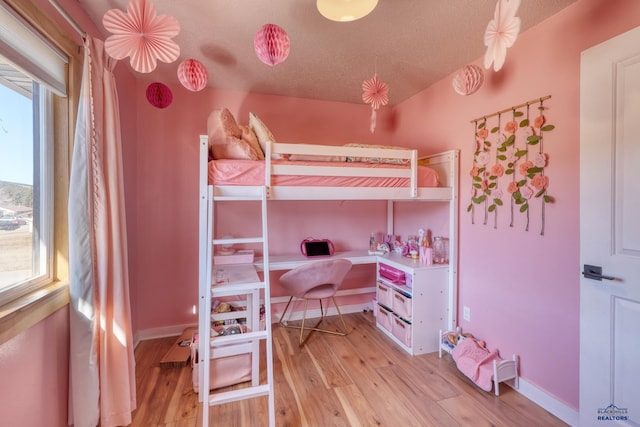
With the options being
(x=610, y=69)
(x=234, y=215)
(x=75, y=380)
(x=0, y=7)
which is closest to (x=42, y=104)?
(x=0, y=7)

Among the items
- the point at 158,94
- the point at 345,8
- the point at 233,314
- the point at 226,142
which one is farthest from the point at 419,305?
the point at 158,94

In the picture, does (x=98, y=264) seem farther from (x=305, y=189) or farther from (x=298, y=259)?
(x=298, y=259)

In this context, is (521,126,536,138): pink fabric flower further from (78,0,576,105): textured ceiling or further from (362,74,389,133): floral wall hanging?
(362,74,389,133): floral wall hanging

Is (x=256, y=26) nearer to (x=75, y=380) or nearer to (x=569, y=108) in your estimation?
(x=569, y=108)

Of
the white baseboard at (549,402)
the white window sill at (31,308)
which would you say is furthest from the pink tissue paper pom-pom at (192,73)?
the white baseboard at (549,402)

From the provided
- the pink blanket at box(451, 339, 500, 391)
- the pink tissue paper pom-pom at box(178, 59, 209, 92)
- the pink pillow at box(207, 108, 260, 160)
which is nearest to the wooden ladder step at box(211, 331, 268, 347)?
the pink pillow at box(207, 108, 260, 160)

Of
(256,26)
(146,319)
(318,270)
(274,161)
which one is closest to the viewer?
(256,26)

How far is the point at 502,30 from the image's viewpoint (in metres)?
1.25

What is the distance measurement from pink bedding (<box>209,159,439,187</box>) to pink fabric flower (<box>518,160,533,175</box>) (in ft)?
2.50

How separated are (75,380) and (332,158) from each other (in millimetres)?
2006

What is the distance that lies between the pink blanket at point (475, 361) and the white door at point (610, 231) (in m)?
0.48

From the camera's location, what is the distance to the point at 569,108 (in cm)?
159

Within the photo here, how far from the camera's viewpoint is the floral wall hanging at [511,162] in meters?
1.73

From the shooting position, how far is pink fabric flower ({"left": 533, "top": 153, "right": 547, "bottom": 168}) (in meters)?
1.70
